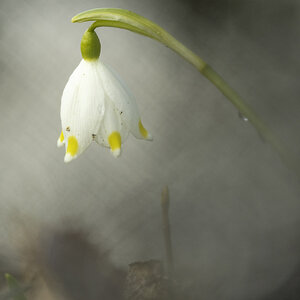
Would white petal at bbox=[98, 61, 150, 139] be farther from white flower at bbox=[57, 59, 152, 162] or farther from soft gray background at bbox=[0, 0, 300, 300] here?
soft gray background at bbox=[0, 0, 300, 300]

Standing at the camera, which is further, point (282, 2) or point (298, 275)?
point (282, 2)

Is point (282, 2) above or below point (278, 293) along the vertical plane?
above

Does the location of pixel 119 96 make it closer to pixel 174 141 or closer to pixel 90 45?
pixel 90 45

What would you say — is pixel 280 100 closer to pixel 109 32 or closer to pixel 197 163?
pixel 197 163

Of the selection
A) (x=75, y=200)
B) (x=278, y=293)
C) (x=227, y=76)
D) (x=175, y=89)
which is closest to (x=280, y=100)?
(x=227, y=76)

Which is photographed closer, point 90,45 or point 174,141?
point 90,45

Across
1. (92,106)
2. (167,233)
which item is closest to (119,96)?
(92,106)
